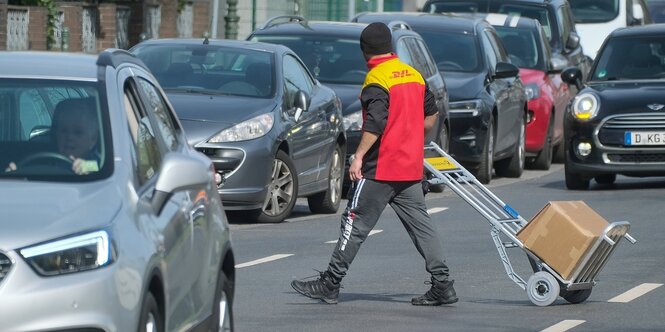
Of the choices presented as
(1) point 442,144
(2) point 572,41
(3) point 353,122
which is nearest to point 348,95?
(3) point 353,122

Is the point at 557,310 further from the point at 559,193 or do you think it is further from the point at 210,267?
the point at 559,193

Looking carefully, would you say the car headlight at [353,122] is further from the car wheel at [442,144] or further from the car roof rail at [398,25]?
the car roof rail at [398,25]

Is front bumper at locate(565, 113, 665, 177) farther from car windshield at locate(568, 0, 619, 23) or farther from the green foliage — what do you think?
car windshield at locate(568, 0, 619, 23)

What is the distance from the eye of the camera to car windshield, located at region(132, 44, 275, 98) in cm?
1566

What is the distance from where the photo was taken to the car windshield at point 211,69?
1566 centimetres

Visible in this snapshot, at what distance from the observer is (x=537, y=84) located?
23188 mm

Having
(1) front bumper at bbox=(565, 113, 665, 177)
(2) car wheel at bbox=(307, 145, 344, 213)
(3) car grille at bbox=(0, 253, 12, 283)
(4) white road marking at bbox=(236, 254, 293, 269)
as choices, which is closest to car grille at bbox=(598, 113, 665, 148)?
(1) front bumper at bbox=(565, 113, 665, 177)

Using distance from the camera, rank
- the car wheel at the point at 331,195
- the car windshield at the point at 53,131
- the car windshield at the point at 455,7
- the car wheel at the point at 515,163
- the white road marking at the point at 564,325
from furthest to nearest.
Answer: the car windshield at the point at 455,7, the car wheel at the point at 515,163, the car wheel at the point at 331,195, the white road marking at the point at 564,325, the car windshield at the point at 53,131

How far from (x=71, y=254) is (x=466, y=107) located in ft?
46.9

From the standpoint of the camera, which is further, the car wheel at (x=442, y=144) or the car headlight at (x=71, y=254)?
the car wheel at (x=442, y=144)

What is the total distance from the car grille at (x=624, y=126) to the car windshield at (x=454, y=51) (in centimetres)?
254

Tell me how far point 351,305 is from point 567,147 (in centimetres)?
889

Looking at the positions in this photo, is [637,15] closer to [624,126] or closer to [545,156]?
[545,156]

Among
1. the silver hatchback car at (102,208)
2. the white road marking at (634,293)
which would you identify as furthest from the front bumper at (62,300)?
the white road marking at (634,293)
